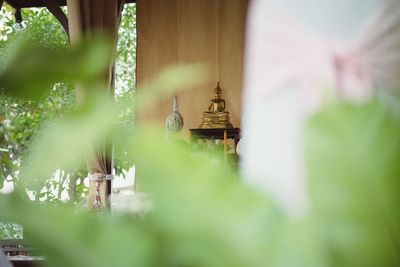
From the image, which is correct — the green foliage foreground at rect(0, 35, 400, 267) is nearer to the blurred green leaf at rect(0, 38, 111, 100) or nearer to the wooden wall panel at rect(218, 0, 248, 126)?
the blurred green leaf at rect(0, 38, 111, 100)

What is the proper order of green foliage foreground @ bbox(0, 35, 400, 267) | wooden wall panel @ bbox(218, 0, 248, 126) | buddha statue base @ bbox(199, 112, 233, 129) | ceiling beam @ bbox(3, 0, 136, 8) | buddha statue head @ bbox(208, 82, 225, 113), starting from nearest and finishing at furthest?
green foliage foreground @ bbox(0, 35, 400, 267) < buddha statue base @ bbox(199, 112, 233, 129) < buddha statue head @ bbox(208, 82, 225, 113) < wooden wall panel @ bbox(218, 0, 248, 126) < ceiling beam @ bbox(3, 0, 136, 8)

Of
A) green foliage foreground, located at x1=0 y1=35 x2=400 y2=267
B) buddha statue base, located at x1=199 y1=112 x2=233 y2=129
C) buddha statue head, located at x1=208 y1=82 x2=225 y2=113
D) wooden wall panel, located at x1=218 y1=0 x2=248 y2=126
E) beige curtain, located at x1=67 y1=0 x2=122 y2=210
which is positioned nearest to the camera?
green foliage foreground, located at x1=0 y1=35 x2=400 y2=267

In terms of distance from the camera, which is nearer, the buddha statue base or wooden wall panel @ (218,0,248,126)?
the buddha statue base

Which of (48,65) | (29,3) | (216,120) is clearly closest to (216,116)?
(216,120)

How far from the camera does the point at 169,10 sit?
26.7 feet

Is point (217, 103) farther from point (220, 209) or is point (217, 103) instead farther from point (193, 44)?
point (220, 209)

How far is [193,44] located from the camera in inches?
318

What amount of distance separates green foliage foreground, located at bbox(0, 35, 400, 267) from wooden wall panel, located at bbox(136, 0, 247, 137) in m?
7.49

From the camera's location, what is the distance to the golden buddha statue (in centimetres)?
734

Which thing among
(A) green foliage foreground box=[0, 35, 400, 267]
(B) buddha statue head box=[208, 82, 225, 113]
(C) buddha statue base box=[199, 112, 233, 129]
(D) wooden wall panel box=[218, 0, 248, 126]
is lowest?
(A) green foliage foreground box=[0, 35, 400, 267]

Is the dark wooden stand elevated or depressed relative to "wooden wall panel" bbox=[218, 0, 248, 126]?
depressed

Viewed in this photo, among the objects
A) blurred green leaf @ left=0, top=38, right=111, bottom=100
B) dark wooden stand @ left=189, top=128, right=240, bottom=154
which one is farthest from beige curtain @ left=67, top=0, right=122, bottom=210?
blurred green leaf @ left=0, top=38, right=111, bottom=100

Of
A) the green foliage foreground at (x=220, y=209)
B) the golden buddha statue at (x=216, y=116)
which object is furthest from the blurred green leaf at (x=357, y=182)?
the golden buddha statue at (x=216, y=116)

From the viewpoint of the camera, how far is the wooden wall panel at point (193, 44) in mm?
7902
